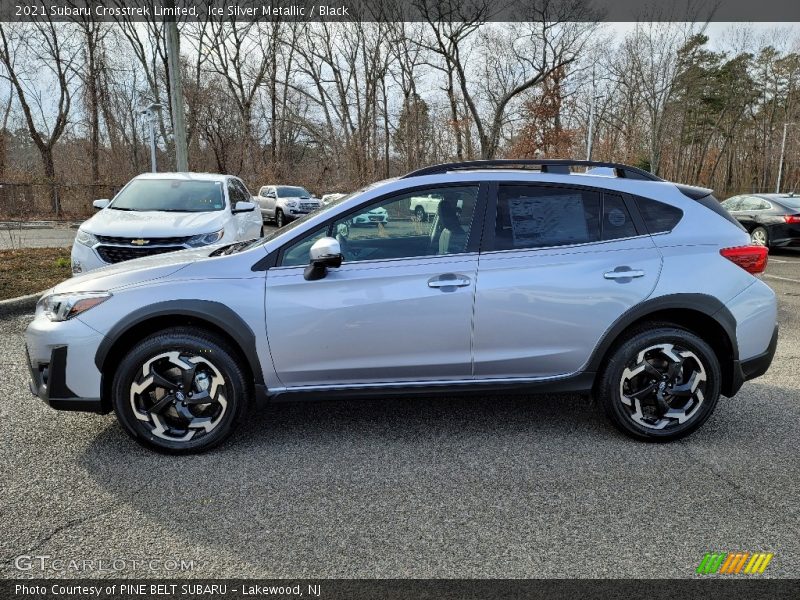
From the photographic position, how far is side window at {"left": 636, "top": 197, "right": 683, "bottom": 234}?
3729mm

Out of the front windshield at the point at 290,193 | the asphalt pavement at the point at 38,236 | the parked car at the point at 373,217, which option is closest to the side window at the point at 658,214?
the parked car at the point at 373,217

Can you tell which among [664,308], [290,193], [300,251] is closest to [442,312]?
[300,251]

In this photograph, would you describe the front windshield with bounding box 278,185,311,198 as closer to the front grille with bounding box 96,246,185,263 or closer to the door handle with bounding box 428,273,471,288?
the front grille with bounding box 96,246,185,263

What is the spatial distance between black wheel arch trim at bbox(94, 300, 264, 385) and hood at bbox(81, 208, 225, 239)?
3.83 m

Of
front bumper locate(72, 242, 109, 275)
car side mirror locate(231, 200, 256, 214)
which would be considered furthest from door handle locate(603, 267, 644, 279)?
car side mirror locate(231, 200, 256, 214)

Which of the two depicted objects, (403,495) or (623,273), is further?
(623,273)

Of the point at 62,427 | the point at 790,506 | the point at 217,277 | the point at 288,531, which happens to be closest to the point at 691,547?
the point at 790,506

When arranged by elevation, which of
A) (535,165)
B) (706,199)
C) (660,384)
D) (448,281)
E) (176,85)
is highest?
(176,85)

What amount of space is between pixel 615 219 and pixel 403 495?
2.17 meters

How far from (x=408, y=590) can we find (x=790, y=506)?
2070mm

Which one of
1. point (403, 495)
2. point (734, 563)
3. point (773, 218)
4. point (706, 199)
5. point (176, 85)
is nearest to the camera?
point (734, 563)

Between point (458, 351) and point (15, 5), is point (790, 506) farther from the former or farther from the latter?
point (15, 5)

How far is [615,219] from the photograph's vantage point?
3729 millimetres

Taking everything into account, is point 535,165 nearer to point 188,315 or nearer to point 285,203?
point 188,315
